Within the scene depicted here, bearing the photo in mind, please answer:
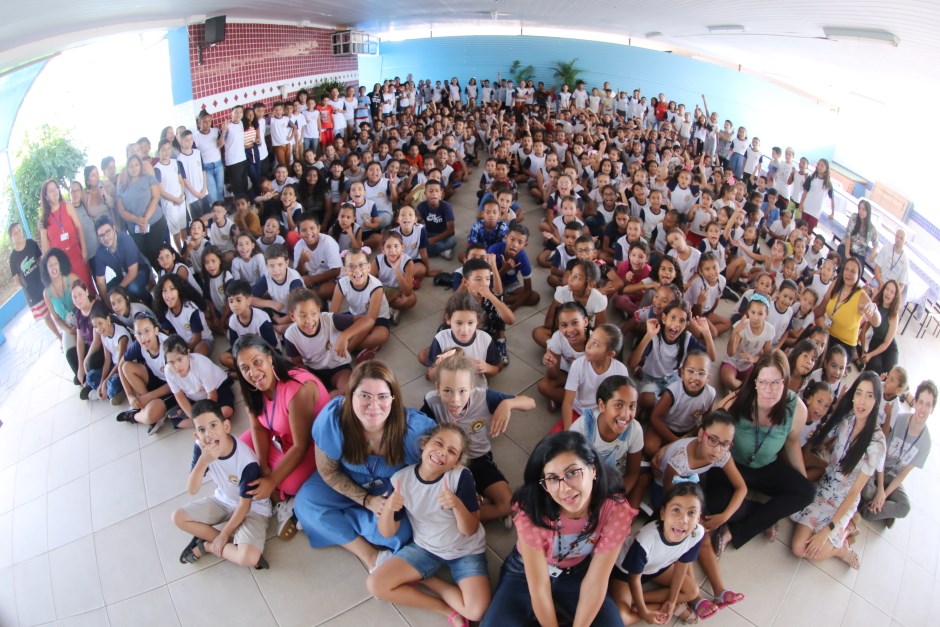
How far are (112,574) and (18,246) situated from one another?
2649mm

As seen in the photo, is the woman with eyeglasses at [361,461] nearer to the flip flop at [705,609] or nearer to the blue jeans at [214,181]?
the flip flop at [705,609]

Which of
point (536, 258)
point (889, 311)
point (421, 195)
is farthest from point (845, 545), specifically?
point (421, 195)

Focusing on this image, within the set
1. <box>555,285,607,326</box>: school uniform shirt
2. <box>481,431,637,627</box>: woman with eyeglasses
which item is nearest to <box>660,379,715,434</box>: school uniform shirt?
<box>555,285,607,326</box>: school uniform shirt


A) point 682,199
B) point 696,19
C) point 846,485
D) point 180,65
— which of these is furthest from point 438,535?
point 180,65

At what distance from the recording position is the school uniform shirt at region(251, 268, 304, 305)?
404 cm

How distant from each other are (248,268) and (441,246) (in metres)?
1.99

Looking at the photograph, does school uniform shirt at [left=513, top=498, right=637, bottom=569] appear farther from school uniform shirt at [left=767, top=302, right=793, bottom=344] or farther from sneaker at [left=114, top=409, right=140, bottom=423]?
sneaker at [left=114, top=409, right=140, bottom=423]

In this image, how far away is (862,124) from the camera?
44.0 feet

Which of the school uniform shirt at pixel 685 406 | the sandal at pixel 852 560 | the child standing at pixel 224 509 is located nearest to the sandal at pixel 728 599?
the sandal at pixel 852 560

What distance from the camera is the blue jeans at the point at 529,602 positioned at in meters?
2.00

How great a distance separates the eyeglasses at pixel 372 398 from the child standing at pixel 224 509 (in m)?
0.74

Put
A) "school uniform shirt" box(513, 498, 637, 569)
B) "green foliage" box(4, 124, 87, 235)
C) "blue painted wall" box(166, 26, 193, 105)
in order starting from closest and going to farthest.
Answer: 1. "school uniform shirt" box(513, 498, 637, 569)
2. "green foliage" box(4, 124, 87, 235)
3. "blue painted wall" box(166, 26, 193, 105)

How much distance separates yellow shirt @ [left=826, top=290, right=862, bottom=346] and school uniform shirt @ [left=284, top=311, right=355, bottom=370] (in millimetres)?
3905

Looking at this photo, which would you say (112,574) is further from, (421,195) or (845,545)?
(421,195)
